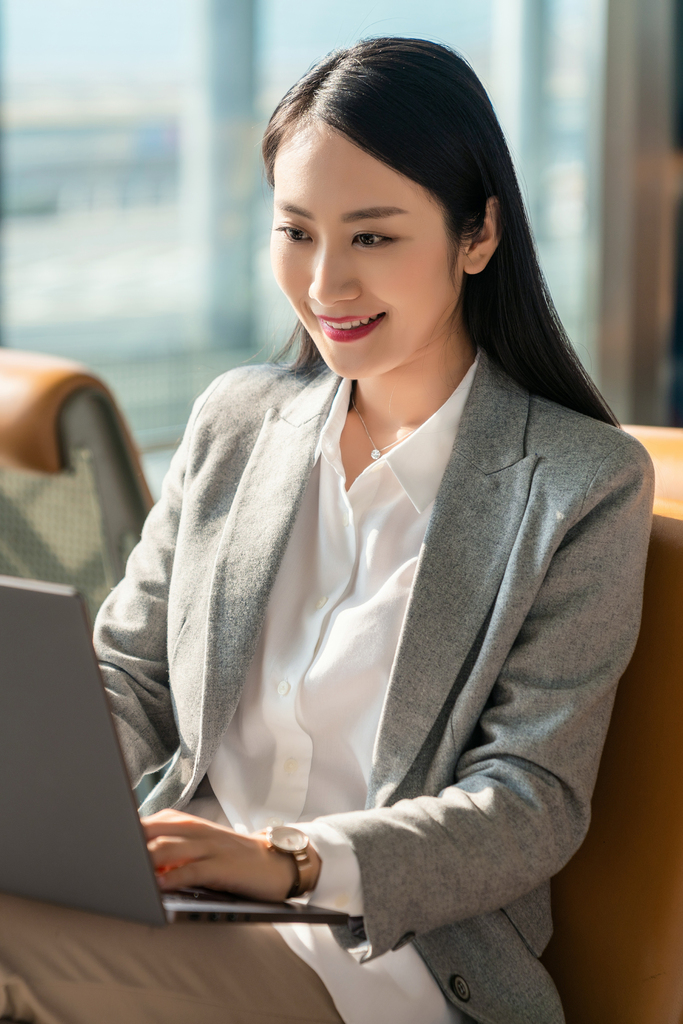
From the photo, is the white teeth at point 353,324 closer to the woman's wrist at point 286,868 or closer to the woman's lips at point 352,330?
the woman's lips at point 352,330

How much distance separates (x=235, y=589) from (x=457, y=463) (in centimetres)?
26

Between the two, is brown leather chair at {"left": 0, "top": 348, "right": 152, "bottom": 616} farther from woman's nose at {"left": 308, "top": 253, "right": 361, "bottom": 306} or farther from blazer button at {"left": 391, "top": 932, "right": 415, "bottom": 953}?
blazer button at {"left": 391, "top": 932, "right": 415, "bottom": 953}

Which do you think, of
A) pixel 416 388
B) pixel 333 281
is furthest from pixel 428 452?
pixel 333 281

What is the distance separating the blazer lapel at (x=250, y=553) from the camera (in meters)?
1.08

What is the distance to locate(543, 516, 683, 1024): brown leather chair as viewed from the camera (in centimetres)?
95

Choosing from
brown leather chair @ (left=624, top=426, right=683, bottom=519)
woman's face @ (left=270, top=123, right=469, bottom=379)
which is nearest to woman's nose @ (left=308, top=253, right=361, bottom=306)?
woman's face @ (left=270, top=123, right=469, bottom=379)

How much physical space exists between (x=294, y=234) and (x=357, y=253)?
0.28 ft

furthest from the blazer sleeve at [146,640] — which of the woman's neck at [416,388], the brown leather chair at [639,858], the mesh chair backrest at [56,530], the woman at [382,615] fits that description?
the brown leather chair at [639,858]

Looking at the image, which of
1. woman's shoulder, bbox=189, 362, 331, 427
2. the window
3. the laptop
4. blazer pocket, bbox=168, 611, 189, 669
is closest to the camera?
the laptop

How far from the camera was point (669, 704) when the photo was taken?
982 millimetres

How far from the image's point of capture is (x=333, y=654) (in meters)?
1.06

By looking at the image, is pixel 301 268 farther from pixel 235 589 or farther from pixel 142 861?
pixel 142 861

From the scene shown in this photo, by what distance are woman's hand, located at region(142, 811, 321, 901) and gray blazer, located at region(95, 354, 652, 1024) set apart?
0.07 meters

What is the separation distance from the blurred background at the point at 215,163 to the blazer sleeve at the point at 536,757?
2.00 feet
